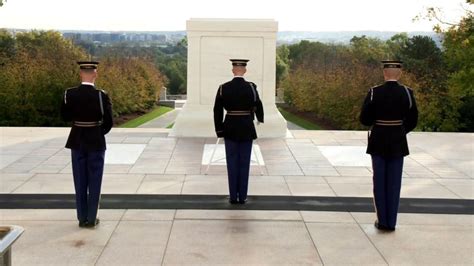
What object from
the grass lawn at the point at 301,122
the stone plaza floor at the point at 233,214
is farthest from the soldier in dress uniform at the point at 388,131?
the grass lawn at the point at 301,122

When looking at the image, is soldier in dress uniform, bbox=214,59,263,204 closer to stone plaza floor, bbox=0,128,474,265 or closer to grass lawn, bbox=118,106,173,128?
stone plaza floor, bbox=0,128,474,265

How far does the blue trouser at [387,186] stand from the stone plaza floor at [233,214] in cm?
16

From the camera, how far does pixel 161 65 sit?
53.7m

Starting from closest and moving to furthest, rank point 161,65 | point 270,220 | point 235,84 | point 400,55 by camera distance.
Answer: point 270,220 < point 235,84 < point 400,55 < point 161,65

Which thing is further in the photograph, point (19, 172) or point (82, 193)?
point (19, 172)

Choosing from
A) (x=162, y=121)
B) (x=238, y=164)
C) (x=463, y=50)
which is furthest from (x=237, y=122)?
(x=162, y=121)

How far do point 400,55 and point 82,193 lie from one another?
1146 inches

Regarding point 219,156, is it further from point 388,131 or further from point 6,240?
point 6,240

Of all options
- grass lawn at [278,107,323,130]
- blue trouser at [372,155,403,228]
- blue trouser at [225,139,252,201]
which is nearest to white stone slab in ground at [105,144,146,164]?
blue trouser at [225,139,252,201]

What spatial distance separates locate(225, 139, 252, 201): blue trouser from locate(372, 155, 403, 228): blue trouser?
4.16ft

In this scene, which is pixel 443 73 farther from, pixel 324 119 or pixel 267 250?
pixel 267 250

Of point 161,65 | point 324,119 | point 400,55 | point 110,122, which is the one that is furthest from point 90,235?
point 161,65

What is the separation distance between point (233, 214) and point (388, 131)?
1.54 metres

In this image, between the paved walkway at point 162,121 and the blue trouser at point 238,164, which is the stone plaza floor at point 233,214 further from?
the paved walkway at point 162,121
